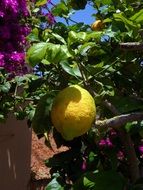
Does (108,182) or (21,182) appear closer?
(108,182)

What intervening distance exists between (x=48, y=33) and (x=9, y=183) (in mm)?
2681

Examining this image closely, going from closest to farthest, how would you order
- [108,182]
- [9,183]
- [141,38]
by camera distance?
[141,38]
[108,182]
[9,183]

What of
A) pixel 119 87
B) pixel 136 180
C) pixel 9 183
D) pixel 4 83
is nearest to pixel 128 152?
pixel 136 180

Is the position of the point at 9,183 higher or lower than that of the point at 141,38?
lower

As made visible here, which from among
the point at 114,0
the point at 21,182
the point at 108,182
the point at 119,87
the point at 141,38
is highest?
the point at 114,0

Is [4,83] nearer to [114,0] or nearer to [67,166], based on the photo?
[67,166]

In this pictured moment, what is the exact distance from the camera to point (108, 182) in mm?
1738

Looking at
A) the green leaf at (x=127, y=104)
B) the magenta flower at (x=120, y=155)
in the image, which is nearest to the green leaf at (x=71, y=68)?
the green leaf at (x=127, y=104)

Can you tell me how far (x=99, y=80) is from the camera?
5.57 ft

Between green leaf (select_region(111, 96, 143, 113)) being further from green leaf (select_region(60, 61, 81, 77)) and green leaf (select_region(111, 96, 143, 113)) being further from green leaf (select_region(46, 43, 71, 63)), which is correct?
green leaf (select_region(46, 43, 71, 63))

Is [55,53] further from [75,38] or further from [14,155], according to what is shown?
[14,155]

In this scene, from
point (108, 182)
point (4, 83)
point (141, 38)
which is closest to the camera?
point (141, 38)

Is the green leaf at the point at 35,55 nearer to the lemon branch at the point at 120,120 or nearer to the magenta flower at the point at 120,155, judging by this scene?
the lemon branch at the point at 120,120

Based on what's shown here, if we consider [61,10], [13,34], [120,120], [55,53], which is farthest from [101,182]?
[13,34]
